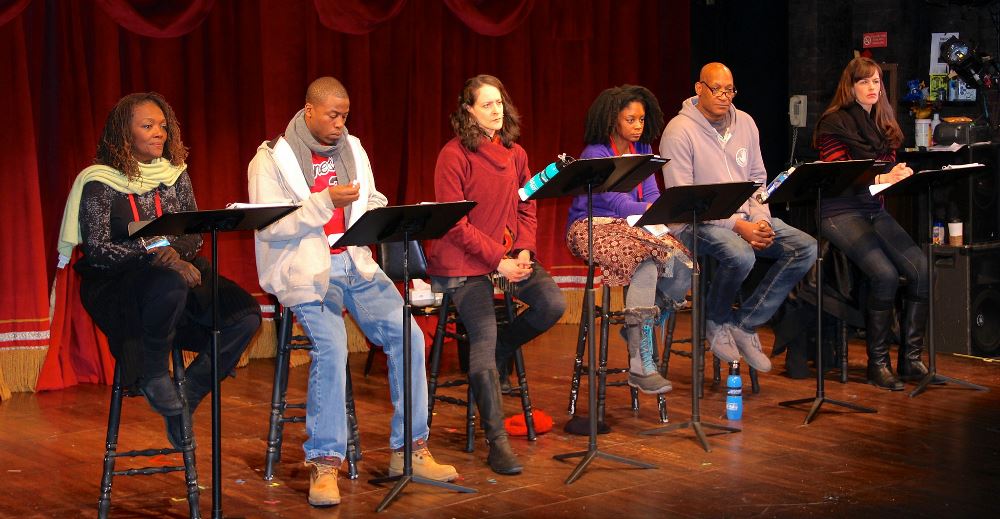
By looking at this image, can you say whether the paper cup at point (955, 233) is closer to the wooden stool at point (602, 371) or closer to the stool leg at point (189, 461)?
the wooden stool at point (602, 371)

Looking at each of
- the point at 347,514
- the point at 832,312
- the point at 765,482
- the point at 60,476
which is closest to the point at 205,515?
the point at 347,514

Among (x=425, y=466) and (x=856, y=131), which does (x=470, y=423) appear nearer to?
(x=425, y=466)

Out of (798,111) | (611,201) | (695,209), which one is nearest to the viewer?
(695,209)

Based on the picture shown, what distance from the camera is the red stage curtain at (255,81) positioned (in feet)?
20.7

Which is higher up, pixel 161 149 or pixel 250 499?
pixel 161 149

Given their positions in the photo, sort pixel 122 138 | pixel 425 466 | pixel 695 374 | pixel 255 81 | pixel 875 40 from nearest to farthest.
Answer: pixel 122 138 < pixel 425 466 < pixel 695 374 < pixel 255 81 < pixel 875 40

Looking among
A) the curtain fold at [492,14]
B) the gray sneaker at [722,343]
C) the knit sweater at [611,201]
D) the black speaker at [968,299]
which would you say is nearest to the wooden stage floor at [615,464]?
the gray sneaker at [722,343]

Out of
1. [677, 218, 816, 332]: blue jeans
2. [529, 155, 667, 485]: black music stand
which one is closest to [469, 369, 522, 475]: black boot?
[529, 155, 667, 485]: black music stand

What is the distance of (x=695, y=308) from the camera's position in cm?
495

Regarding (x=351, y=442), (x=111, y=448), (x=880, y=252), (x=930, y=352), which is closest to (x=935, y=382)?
(x=930, y=352)

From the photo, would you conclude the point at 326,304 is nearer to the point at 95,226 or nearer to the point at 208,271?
the point at 208,271

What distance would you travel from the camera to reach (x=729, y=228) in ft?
19.2

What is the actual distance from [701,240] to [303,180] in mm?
2093

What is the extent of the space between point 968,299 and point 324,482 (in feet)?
14.1
